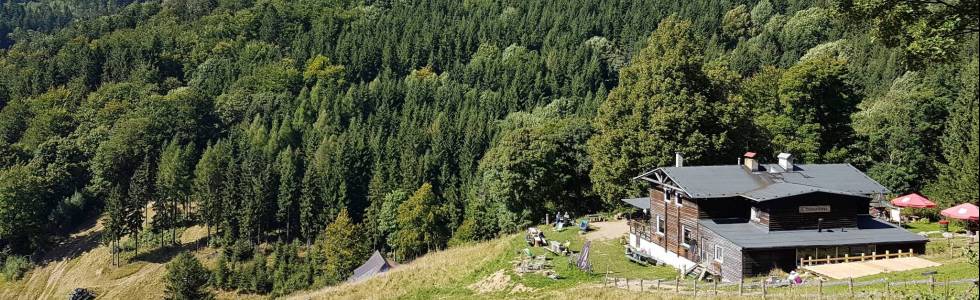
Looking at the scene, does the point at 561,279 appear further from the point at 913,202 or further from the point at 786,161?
the point at 913,202

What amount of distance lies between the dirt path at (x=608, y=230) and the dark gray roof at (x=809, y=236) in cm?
1107

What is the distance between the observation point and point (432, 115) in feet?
427

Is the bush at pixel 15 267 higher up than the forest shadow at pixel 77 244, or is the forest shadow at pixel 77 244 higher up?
the forest shadow at pixel 77 244

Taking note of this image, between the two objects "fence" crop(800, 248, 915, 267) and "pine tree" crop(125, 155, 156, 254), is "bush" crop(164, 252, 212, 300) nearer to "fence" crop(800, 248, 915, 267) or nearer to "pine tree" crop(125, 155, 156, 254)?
"pine tree" crop(125, 155, 156, 254)

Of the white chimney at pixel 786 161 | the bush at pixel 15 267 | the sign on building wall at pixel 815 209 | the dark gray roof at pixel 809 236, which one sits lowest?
the bush at pixel 15 267

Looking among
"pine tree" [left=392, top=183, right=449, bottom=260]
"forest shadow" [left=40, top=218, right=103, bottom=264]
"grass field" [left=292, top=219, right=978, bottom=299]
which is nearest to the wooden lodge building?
"grass field" [left=292, top=219, right=978, bottom=299]

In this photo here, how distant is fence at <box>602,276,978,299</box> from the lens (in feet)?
79.1

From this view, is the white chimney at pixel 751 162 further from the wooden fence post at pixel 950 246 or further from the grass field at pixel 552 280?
the wooden fence post at pixel 950 246

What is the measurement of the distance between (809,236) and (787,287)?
623cm

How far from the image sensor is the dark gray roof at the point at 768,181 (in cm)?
3472

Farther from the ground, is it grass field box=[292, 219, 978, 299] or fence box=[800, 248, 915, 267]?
fence box=[800, 248, 915, 267]

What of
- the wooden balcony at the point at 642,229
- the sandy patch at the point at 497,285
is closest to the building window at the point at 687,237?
the wooden balcony at the point at 642,229

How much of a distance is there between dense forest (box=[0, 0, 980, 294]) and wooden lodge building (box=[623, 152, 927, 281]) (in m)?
5.88

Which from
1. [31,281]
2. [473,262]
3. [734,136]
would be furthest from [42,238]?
[734,136]
